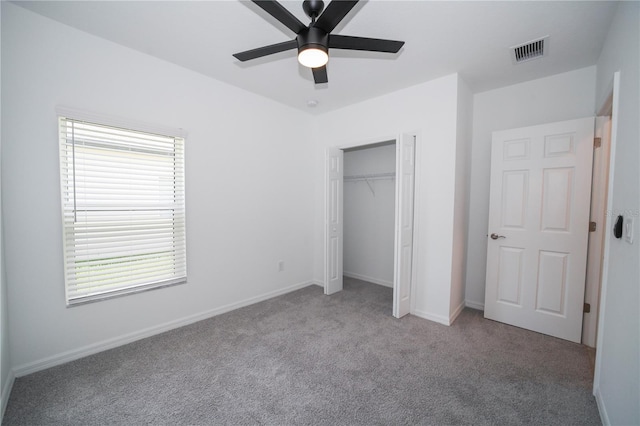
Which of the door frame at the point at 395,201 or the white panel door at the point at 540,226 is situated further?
the door frame at the point at 395,201

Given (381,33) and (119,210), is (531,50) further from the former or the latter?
(119,210)

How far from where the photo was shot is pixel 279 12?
4.73 feet

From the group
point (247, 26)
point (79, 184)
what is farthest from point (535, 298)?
point (79, 184)

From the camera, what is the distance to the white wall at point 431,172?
2896mm

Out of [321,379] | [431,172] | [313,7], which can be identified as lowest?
[321,379]

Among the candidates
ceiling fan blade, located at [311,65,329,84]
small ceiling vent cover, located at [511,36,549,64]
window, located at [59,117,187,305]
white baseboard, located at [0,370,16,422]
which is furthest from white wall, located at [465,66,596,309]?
white baseboard, located at [0,370,16,422]

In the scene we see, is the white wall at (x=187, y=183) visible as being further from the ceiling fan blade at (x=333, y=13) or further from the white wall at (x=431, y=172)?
the ceiling fan blade at (x=333, y=13)

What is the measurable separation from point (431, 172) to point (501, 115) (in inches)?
44.7

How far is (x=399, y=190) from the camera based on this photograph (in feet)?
9.86

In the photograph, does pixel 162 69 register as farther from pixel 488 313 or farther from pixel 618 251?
pixel 488 313

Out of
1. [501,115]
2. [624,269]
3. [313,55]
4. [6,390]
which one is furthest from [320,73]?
[6,390]

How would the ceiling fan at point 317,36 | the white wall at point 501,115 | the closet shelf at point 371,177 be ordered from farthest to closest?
the closet shelf at point 371,177 < the white wall at point 501,115 < the ceiling fan at point 317,36

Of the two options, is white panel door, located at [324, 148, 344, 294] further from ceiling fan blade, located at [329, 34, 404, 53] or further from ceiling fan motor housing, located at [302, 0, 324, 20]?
ceiling fan motor housing, located at [302, 0, 324, 20]

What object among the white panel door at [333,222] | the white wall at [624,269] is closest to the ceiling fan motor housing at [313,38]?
the white wall at [624,269]
